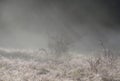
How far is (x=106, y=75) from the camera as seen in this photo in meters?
8.33

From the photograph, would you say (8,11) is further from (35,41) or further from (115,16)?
(115,16)

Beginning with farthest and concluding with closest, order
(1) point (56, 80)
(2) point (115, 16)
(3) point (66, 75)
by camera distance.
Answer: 1. (2) point (115, 16)
2. (3) point (66, 75)
3. (1) point (56, 80)

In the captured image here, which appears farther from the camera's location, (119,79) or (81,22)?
(81,22)

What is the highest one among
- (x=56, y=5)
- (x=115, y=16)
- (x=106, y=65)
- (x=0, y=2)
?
(x=0, y=2)

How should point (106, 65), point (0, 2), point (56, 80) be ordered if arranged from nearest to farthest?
point (56, 80) < point (106, 65) < point (0, 2)

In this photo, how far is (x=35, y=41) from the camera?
23.9m

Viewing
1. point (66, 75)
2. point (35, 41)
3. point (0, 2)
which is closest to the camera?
point (66, 75)

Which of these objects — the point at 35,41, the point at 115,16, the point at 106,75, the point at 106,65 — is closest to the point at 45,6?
the point at 35,41

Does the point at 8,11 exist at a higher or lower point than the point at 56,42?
higher

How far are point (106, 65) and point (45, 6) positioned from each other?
16.1 metres

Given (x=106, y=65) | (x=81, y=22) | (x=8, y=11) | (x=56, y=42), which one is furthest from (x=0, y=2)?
(x=106, y=65)

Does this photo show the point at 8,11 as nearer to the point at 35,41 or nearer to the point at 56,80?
the point at 35,41

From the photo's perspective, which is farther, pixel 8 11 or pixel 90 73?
pixel 8 11

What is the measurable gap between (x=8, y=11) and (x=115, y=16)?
13527 millimetres
